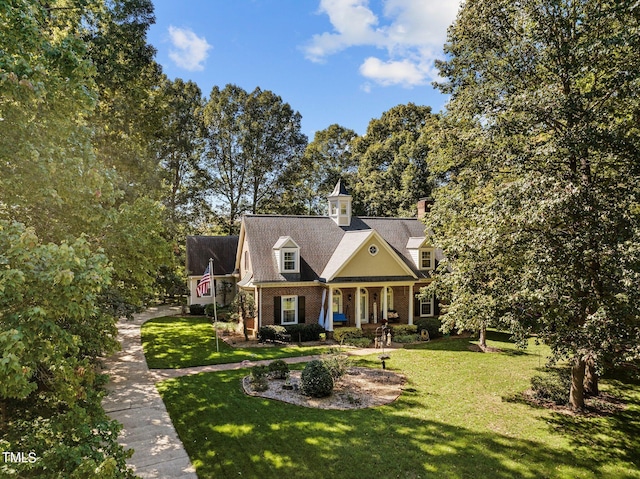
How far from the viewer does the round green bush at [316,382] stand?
1242 centimetres

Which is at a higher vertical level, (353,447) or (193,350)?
(193,350)

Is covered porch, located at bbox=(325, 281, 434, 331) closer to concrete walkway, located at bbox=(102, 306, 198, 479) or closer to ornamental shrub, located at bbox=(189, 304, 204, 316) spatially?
concrete walkway, located at bbox=(102, 306, 198, 479)

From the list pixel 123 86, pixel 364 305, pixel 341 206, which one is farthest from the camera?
pixel 341 206

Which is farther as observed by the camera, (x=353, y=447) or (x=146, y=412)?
(x=146, y=412)

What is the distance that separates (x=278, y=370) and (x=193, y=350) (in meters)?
6.69

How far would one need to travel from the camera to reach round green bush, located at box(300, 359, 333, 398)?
12422 millimetres

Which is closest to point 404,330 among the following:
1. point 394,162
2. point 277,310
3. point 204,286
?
point 277,310

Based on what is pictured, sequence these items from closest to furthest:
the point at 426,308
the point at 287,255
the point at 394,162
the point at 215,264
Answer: the point at 287,255, the point at 426,308, the point at 215,264, the point at 394,162

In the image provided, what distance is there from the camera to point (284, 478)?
26.4 ft

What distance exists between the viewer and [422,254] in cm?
2552

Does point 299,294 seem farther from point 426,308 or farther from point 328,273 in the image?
point 426,308

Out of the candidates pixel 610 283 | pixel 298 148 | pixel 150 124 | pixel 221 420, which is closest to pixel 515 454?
pixel 610 283

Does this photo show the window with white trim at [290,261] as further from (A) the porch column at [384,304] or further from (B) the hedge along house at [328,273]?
(A) the porch column at [384,304]

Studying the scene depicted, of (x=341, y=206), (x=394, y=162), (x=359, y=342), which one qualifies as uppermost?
(x=394, y=162)
